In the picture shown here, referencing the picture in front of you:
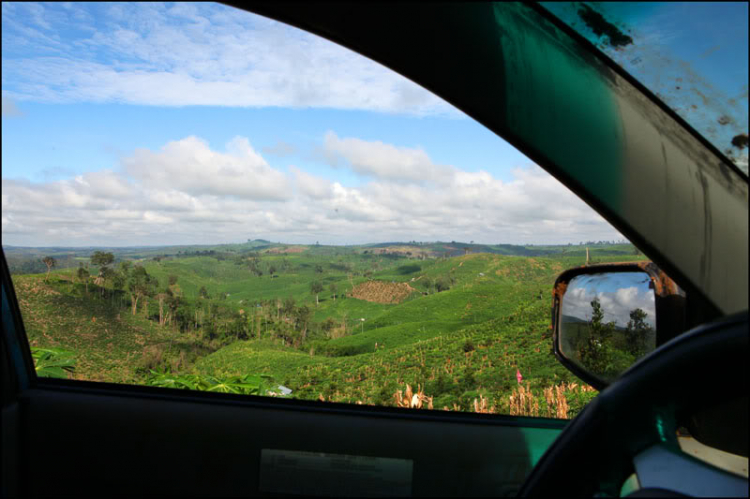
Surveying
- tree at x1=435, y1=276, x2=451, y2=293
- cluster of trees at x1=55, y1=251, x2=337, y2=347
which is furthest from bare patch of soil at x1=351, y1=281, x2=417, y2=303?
cluster of trees at x1=55, y1=251, x2=337, y2=347

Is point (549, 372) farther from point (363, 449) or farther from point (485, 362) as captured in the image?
point (363, 449)

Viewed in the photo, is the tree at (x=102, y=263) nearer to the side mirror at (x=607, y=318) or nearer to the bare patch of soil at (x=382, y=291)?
the bare patch of soil at (x=382, y=291)

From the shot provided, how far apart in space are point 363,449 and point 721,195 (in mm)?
1331

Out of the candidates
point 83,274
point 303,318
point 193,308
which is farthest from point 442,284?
point 83,274

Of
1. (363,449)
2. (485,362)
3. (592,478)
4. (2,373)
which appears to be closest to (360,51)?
(592,478)

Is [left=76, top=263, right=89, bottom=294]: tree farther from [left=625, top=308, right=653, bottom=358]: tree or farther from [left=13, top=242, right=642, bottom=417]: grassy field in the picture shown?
[left=625, top=308, right=653, bottom=358]: tree

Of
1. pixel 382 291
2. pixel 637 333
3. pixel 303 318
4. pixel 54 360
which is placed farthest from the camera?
pixel 382 291

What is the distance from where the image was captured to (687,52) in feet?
3.33

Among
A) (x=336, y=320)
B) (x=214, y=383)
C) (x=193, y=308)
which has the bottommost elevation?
(x=336, y=320)

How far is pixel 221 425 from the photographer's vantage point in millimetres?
1775

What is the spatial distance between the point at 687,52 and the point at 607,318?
0.94 metres

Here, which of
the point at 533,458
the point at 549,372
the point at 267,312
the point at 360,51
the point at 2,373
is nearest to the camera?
the point at 360,51

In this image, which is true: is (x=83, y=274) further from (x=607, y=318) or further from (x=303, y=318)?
(x=607, y=318)

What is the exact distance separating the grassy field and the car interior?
2392mm
